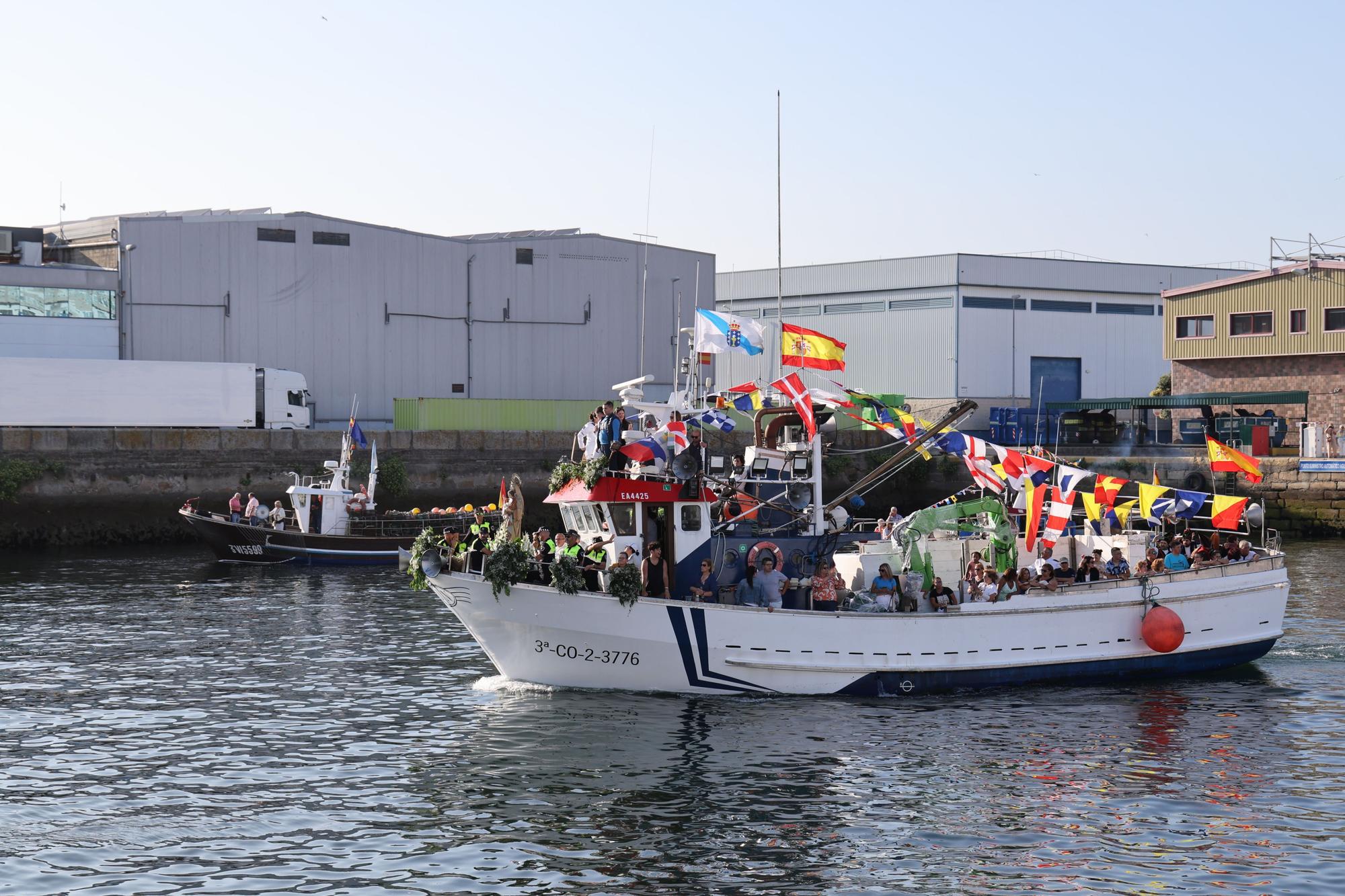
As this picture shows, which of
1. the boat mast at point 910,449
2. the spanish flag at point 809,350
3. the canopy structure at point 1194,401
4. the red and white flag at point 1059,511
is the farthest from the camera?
the canopy structure at point 1194,401

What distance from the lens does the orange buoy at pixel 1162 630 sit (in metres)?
23.5

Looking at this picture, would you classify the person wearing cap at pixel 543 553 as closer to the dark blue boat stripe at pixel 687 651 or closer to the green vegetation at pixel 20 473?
the dark blue boat stripe at pixel 687 651

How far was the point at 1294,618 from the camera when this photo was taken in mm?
31234

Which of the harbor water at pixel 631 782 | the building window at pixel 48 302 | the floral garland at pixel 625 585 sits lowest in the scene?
the harbor water at pixel 631 782

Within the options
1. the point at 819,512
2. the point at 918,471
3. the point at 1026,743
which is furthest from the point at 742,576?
the point at 918,471

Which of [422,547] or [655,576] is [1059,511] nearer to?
[655,576]

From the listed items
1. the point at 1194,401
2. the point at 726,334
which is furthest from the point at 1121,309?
the point at 726,334

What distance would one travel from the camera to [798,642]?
21.8 m

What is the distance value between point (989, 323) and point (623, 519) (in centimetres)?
5848

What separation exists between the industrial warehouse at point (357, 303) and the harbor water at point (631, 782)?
33.5 m

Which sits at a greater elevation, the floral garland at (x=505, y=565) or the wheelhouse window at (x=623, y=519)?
the wheelhouse window at (x=623, y=519)

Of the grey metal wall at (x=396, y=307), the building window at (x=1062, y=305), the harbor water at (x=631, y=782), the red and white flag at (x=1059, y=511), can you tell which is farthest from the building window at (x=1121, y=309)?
the red and white flag at (x=1059, y=511)

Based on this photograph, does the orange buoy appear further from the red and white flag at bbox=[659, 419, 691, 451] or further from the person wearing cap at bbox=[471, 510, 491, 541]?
the person wearing cap at bbox=[471, 510, 491, 541]

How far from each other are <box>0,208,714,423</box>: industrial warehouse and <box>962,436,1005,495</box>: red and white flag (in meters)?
31.8
